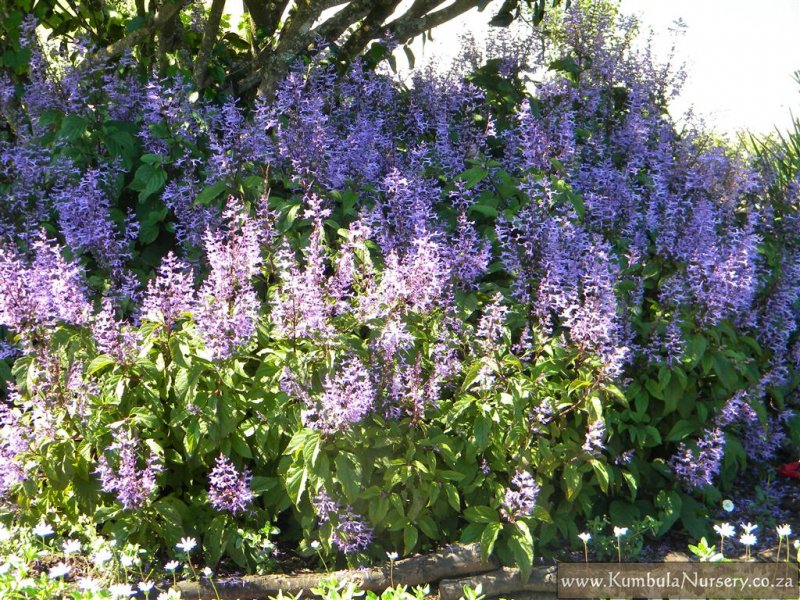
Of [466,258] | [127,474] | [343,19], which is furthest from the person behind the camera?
[343,19]

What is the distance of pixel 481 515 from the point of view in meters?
4.87

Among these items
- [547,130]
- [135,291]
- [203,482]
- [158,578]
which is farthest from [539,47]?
[158,578]

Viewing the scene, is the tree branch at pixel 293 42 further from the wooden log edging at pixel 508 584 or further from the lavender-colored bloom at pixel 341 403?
the wooden log edging at pixel 508 584

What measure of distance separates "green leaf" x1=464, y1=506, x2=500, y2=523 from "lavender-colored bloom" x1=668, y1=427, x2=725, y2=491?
1284 millimetres

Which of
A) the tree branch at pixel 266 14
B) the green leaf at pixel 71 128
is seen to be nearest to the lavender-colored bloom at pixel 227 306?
the green leaf at pixel 71 128

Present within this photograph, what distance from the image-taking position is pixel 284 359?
4668 millimetres

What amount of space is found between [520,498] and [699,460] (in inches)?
47.7

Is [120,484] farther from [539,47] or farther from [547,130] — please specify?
[539,47]

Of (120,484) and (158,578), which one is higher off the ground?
(120,484)

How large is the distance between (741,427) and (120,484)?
156 inches

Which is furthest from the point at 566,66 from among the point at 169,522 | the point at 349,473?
the point at 169,522

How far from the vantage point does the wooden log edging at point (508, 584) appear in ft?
15.9

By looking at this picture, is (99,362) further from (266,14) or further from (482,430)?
(266,14)

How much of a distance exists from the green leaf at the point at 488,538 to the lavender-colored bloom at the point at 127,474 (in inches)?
63.3
